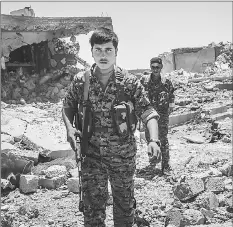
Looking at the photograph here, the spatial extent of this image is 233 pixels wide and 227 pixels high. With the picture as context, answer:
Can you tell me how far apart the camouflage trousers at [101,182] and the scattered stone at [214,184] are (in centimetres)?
176

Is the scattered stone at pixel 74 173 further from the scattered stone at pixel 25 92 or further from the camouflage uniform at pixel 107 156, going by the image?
the scattered stone at pixel 25 92

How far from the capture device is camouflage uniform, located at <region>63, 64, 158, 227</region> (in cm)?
222

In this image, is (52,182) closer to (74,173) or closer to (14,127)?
(74,173)

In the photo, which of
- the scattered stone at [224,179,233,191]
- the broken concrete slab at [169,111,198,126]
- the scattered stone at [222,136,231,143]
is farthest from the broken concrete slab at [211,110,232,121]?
the scattered stone at [224,179,233,191]

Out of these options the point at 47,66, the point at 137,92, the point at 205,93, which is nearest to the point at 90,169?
the point at 137,92

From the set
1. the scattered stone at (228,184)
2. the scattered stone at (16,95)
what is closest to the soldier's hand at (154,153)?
the scattered stone at (228,184)

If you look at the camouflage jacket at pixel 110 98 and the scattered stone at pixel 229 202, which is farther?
the scattered stone at pixel 229 202

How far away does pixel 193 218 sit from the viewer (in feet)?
9.73

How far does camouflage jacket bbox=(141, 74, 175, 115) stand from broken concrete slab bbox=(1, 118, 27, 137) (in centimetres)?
246

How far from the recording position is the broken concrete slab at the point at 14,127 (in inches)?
233

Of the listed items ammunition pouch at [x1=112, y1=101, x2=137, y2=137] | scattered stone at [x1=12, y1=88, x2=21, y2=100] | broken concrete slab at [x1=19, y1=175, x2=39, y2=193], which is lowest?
broken concrete slab at [x1=19, y1=175, x2=39, y2=193]

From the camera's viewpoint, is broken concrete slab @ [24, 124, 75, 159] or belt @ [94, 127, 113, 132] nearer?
belt @ [94, 127, 113, 132]

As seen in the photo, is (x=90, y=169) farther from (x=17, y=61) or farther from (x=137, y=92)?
(x=17, y=61)

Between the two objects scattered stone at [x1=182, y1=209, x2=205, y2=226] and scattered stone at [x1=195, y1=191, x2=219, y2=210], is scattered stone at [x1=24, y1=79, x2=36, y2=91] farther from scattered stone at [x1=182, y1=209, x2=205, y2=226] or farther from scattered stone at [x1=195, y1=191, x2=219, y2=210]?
scattered stone at [x1=182, y1=209, x2=205, y2=226]
